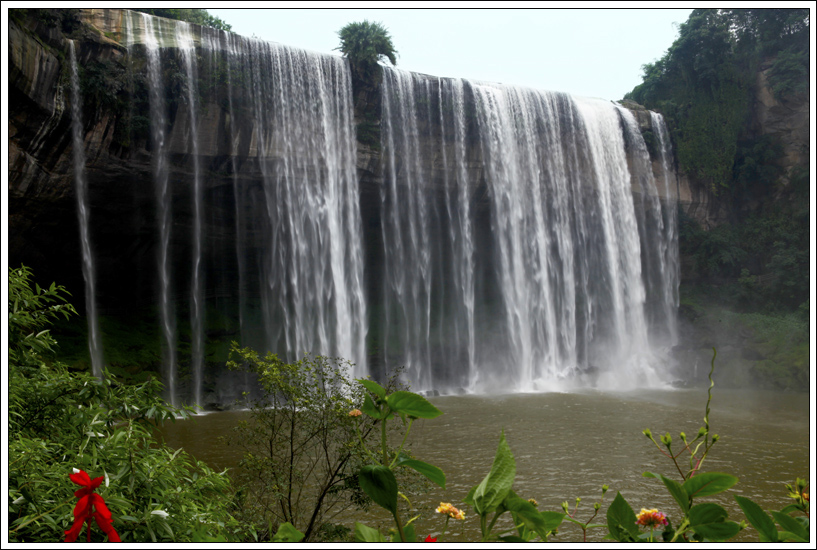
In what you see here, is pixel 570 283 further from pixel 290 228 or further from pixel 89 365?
pixel 89 365

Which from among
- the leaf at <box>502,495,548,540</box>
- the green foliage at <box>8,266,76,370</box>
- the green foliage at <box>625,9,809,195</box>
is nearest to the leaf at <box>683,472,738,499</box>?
the leaf at <box>502,495,548,540</box>

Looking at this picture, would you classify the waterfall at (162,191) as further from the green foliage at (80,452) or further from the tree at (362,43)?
the green foliage at (80,452)

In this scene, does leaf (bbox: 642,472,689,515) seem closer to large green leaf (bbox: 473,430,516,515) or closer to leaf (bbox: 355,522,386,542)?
large green leaf (bbox: 473,430,516,515)

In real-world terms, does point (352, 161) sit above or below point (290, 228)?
above

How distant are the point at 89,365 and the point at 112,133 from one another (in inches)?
247

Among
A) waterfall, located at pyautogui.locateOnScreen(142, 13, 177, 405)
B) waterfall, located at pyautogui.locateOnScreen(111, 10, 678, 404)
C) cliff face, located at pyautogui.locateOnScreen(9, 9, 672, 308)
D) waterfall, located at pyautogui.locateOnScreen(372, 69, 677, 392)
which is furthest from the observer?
waterfall, located at pyautogui.locateOnScreen(372, 69, 677, 392)

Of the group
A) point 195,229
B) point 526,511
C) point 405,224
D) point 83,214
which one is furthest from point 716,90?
point 526,511

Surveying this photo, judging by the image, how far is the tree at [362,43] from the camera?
57.8 feet

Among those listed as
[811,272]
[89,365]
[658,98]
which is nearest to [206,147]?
[89,365]

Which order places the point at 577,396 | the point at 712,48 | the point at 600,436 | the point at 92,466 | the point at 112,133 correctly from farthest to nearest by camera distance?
the point at 712,48
the point at 577,396
the point at 112,133
the point at 600,436
the point at 92,466

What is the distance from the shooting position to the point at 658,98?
84.4ft

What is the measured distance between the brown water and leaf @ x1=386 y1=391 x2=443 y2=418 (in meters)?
2.95

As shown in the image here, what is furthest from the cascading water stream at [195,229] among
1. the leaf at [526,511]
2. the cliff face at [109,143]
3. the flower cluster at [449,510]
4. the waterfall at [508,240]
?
the leaf at [526,511]

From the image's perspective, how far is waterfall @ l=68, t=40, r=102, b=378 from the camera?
13.4m
